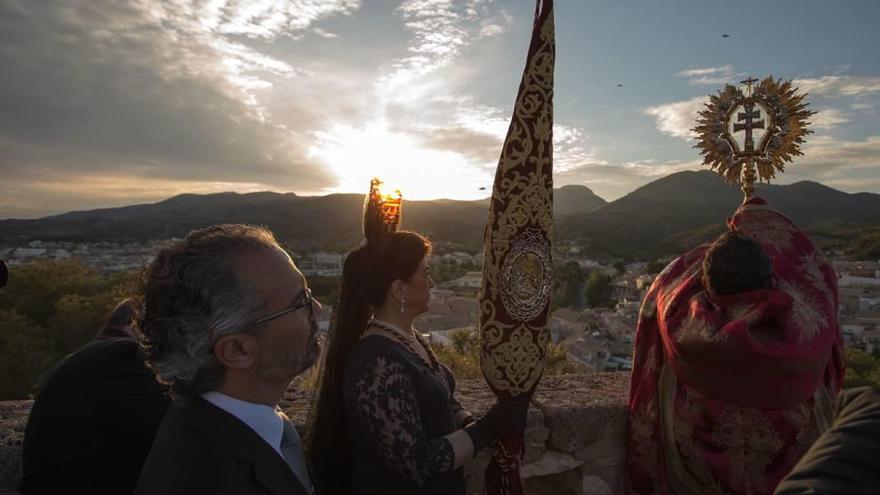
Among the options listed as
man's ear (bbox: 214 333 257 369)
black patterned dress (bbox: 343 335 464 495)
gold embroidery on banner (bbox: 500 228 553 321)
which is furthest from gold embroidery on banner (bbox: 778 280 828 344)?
man's ear (bbox: 214 333 257 369)

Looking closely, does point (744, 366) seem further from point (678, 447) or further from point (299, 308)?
point (299, 308)

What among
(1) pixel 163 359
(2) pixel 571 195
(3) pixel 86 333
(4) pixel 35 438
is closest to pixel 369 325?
(1) pixel 163 359

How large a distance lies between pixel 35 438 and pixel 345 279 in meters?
0.98

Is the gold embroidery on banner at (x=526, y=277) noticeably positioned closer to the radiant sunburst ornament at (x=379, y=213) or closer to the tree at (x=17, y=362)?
the radiant sunburst ornament at (x=379, y=213)

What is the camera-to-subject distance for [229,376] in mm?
1258

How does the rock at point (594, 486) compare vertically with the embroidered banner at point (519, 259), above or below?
below

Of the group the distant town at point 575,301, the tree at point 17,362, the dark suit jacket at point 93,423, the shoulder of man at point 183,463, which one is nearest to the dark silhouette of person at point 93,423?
the dark suit jacket at point 93,423

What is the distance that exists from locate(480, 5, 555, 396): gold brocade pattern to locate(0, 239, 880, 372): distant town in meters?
6.62

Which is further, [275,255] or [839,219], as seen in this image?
[839,219]

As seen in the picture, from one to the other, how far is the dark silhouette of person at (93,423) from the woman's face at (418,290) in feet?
2.71

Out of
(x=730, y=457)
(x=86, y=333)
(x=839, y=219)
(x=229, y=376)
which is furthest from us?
(x=839, y=219)

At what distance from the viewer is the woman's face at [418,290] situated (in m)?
2.01

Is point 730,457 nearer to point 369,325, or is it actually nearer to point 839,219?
point 369,325

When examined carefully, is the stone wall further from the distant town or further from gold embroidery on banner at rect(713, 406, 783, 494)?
the distant town
